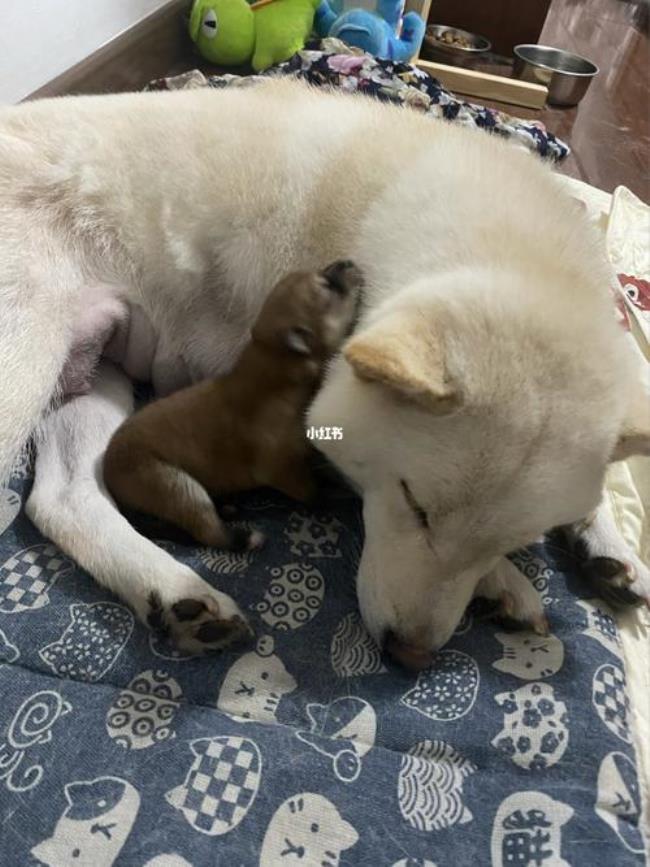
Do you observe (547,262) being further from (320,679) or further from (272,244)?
(320,679)

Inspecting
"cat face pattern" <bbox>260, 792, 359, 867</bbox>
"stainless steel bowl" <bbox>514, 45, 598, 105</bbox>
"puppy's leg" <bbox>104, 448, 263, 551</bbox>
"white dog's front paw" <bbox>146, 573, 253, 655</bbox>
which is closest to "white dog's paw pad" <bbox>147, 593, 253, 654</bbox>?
"white dog's front paw" <bbox>146, 573, 253, 655</bbox>

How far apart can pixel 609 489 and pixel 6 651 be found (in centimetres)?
122

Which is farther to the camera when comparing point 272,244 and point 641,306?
point 641,306

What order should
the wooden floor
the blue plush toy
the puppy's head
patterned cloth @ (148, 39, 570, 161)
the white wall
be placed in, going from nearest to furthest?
Answer: 1. the puppy's head
2. the white wall
3. patterned cloth @ (148, 39, 570, 161)
4. the blue plush toy
5. the wooden floor

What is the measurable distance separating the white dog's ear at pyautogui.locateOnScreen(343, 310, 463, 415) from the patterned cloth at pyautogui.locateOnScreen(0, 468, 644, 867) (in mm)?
462

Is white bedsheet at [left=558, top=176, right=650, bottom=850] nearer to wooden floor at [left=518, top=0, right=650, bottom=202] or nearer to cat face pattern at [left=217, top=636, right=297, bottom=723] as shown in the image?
cat face pattern at [left=217, top=636, right=297, bottom=723]

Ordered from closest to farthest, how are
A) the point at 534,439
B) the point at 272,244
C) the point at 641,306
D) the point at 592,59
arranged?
the point at 534,439 → the point at 272,244 → the point at 641,306 → the point at 592,59

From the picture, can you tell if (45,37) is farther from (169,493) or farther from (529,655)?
(529,655)

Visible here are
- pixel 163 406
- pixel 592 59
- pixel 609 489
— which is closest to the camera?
pixel 163 406

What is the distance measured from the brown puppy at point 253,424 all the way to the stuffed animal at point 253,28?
2269 mm

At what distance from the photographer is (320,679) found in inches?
44.4

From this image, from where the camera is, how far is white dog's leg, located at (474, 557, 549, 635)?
122cm

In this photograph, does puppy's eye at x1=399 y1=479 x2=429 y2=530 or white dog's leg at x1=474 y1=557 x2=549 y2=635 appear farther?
white dog's leg at x1=474 y1=557 x2=549 y2=635

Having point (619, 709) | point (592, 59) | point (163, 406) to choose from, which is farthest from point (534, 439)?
point (592, 59)
